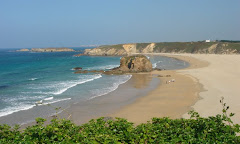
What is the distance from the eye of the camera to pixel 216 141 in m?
6.23

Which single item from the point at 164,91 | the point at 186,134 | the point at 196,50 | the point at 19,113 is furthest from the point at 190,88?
the point at 196,50

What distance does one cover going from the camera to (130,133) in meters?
6.90

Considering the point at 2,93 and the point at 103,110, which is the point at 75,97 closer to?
the point at 103,110

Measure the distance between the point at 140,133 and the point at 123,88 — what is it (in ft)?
80.7

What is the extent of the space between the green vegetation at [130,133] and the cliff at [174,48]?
107727 millimetres

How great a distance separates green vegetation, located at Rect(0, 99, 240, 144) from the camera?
6.43 metres

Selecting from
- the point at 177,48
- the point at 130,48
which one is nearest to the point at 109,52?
the point at 130,48

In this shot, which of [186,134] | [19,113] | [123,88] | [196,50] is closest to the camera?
[186,134]

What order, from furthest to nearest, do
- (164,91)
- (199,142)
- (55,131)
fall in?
(164,91)
(55,131)
(199,142)

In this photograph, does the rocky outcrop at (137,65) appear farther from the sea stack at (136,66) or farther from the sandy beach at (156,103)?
the sandy beach at (156,103)

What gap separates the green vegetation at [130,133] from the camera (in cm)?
643

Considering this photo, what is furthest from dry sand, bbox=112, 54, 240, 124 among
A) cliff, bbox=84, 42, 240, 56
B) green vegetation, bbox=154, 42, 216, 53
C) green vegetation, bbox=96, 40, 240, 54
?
green vegetation, bbox=154, 42, 216, 53

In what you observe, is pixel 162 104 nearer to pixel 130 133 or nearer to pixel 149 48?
pixel 130 133

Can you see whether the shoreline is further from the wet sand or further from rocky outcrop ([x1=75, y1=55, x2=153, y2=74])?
rocky outcrop ([x1=75, y1=55, x2=153, y2=74])
